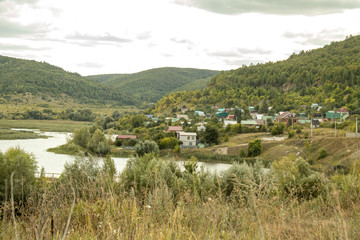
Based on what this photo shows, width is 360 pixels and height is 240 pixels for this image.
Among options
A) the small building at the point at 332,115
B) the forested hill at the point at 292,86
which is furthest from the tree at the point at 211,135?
the forested hill at the point at 292,86

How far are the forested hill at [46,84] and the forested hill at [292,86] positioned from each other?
157 feet

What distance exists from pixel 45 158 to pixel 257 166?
20.4m

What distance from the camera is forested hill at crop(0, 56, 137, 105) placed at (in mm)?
105125

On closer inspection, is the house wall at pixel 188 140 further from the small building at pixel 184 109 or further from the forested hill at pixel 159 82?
the forested hill at pixel 159 82

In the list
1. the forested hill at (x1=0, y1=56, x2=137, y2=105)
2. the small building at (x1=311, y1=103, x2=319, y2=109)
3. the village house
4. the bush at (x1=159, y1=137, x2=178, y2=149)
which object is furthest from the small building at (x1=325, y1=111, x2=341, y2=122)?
the forested hill at (x1=0, y1=56, x2=137, y2=105)

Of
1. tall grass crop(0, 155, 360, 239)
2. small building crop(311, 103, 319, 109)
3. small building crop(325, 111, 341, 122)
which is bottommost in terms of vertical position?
tall grass crop(0, 155, 360, 239)

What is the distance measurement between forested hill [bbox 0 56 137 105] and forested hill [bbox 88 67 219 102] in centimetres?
2106

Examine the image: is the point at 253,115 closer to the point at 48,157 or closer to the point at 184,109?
the point at 184,109

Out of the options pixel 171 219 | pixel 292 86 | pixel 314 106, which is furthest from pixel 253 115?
pixel 171 219

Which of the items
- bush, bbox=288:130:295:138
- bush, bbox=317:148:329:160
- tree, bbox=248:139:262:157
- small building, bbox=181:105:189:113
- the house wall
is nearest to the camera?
bush, bbox=317:148:329:160

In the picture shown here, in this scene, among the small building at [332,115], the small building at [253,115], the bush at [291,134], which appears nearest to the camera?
the bush at [291,134]

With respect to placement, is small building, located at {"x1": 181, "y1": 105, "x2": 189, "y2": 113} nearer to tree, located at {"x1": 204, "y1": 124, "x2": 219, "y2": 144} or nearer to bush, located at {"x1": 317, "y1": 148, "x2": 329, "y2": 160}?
tree, located at {"x1": 204, "y1": 124, "x2": 219, "y2": 144}

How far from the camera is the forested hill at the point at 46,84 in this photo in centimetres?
10512

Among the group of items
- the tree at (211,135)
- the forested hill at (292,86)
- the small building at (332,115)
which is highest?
the forested hill at (292,86)
